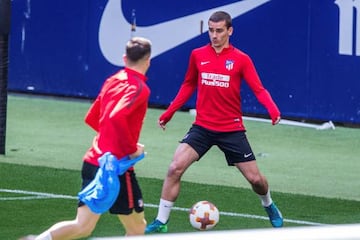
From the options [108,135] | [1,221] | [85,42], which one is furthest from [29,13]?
[108,135]

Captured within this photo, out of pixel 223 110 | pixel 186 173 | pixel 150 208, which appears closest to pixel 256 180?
pixel 223 110

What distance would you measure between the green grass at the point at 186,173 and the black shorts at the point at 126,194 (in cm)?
187

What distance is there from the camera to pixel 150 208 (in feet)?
37.0

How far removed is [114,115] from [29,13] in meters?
11.4

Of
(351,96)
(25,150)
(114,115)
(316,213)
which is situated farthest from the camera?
(351,96)

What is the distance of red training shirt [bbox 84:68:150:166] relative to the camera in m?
7.83

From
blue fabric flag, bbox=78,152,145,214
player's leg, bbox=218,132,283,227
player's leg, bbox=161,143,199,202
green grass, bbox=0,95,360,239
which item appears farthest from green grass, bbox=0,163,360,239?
blue fabric flag, bbox=78,152,145,214

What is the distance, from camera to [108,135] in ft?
26.0

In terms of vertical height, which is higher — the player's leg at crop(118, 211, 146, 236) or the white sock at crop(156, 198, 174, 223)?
the player's leg at crop(118, 211, 146, 236)

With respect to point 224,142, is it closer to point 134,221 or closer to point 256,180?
point 256,180

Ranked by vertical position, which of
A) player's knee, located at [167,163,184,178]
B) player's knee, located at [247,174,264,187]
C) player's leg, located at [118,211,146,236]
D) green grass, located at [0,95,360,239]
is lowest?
green grass, located at [0,95,360,239]

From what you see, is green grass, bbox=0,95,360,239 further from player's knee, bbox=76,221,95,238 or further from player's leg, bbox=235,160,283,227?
player's knee, bbox=76,221,95,238

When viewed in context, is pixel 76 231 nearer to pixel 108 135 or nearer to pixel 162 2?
pixel 108 135

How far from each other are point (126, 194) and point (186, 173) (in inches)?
225
